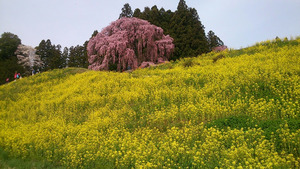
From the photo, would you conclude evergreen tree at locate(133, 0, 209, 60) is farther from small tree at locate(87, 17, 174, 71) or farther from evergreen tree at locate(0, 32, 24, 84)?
evergreen tree at locate(0, 32, 24, 84)

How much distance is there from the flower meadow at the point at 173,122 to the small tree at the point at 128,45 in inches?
322

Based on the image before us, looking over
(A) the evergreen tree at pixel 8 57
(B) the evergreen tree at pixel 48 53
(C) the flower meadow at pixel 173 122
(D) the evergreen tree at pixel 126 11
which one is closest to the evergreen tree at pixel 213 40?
(D) the evergreen tree at pixel 126 11

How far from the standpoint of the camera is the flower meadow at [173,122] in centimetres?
533

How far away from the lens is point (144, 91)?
12445 millimetres

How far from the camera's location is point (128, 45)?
25.6 metres

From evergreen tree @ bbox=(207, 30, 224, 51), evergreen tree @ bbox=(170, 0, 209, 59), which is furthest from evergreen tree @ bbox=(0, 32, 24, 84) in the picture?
evergreen tree @ bbox=(207, 30, 224, 51)

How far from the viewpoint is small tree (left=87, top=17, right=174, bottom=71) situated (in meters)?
25.1

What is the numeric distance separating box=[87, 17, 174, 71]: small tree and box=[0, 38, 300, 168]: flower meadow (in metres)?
8.19

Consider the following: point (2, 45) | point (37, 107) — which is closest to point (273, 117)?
point (37, 107)

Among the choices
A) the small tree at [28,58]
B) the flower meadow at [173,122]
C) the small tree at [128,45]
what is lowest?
the flower meadow at [173,122]

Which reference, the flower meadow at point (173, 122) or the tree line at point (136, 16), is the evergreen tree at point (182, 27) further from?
the flower meadow at point (173, 122)

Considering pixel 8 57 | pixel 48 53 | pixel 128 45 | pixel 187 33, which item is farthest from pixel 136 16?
pixel 8 57

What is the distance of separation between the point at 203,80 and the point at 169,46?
15339mm

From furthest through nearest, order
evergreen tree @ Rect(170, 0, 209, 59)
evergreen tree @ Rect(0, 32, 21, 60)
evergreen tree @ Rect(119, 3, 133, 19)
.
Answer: evergreen tree @ Rect(0, 32, 21, 60), evergreen tree @ Rect(119, 3, 133, 19), evergreen tree @ Rect(170, 0, 209, 59)
